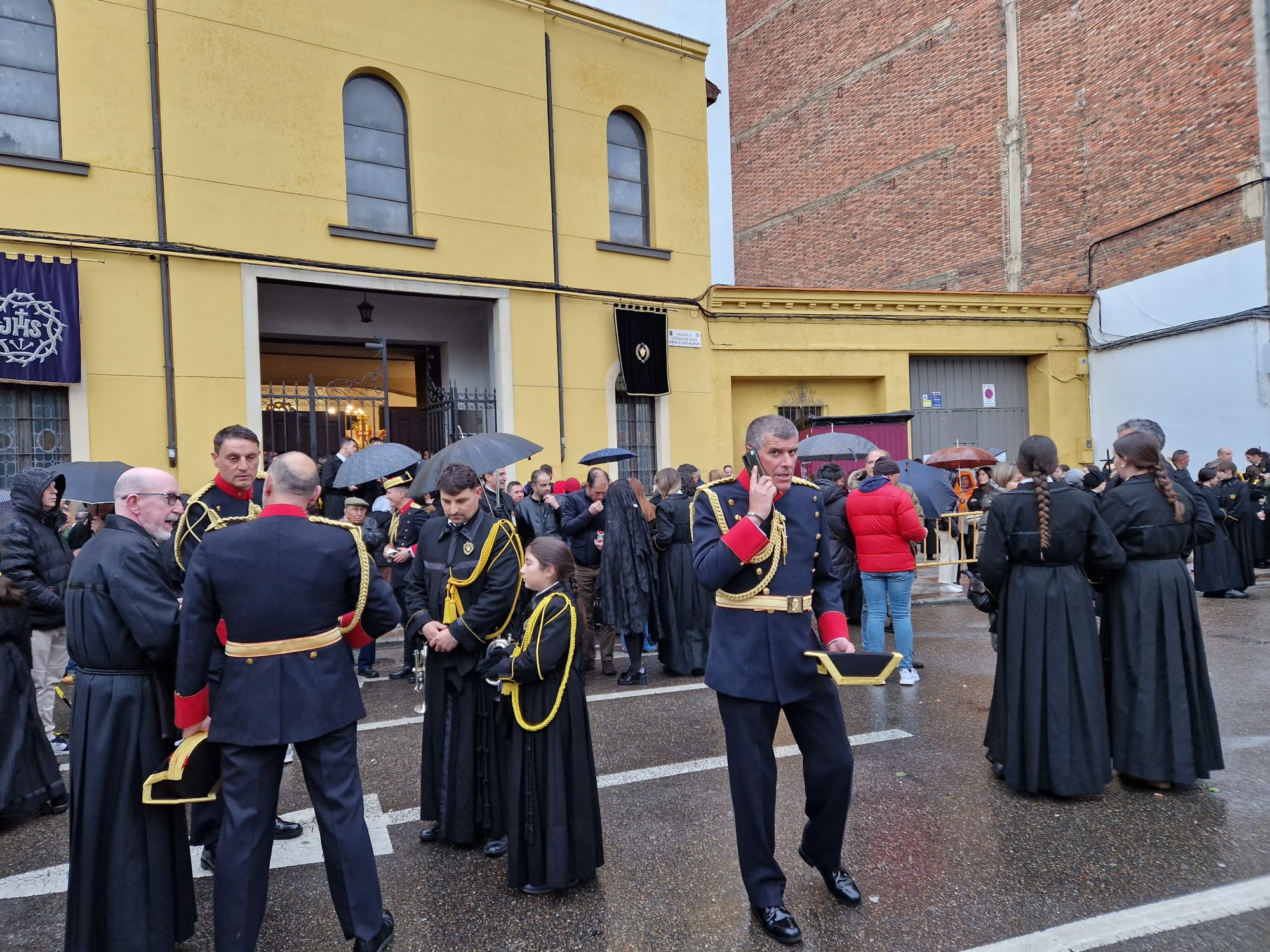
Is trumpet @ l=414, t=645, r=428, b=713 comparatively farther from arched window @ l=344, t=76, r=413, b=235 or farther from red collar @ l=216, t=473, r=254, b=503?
arched window @ l=344, t=76, r=413, b=235

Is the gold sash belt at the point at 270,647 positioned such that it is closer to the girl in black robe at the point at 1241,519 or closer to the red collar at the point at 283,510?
the red collar at the point at 283,510

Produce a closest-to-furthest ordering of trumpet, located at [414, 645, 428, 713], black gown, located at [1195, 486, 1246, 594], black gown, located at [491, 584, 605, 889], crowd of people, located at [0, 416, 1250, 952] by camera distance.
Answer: crowd of people, located at [0, 416, 1250, 952], black gown, located at [491, 584, 605, 889], trumpet, located at [414, 645, 428, 713], black gown, located at [1195, 486, 1246, 594]

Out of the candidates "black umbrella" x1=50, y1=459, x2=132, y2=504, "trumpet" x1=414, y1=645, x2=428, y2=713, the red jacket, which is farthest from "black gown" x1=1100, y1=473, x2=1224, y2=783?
"black umbrella" x1=50, y1=459, x2=132, y2=504

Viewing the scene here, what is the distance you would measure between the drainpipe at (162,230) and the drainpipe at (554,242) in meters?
5.48

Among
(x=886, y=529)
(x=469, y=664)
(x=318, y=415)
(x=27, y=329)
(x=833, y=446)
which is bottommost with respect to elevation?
(x=469, y=664)

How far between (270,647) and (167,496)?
875 millimetres

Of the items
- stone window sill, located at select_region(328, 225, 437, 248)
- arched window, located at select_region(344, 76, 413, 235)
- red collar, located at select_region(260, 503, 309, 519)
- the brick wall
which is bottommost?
red collar, located at select_region(260, 503, 309, 519)

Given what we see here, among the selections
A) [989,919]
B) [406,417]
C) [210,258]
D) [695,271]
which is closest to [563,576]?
[989,919]

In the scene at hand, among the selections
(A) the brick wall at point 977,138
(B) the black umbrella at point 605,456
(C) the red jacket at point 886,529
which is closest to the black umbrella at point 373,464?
(B) the black umbrella at point 605,456

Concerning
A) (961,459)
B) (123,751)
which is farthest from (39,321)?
(961,459)

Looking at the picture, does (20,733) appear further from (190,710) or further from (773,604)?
(773,604)

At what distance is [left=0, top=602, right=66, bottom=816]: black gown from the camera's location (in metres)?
4.65

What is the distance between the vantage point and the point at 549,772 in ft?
12.3

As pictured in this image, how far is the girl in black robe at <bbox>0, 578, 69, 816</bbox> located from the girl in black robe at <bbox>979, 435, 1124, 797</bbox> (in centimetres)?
551
